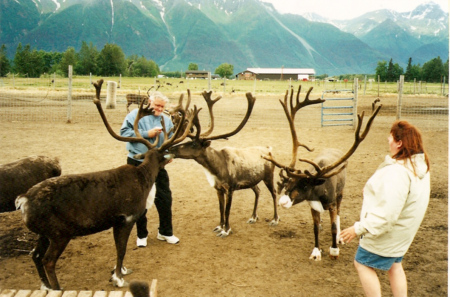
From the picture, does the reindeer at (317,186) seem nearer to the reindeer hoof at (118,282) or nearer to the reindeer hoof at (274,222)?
the reindeer hoof at (274,222)

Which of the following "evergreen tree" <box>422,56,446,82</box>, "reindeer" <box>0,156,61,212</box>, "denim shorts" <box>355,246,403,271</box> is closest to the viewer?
"denim shorts" <box>355,246,403,271</box>

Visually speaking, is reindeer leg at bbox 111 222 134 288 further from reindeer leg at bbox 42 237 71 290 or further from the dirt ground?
reindeer leg at bbox 42 237 71 290

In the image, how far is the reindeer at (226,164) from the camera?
6090 mm

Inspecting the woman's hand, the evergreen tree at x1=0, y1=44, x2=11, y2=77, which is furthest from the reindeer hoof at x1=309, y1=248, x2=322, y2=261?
the evergreen tree at x1=0, y1=44, x2=11, y2=77

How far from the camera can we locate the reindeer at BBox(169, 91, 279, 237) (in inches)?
240

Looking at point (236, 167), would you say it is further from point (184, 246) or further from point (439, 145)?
point (439, 145)

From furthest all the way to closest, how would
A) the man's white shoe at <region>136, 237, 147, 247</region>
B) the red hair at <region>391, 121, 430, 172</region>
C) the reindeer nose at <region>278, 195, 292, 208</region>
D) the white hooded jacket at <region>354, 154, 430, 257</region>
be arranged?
the man's white shoe at <region>136, 237, 147, 247</region>
the reindeer nose at <region>278, 195, 292, 208</region>
the red hair at <region>391, 121, 430, 172</region>
the white hooded jacket at <region>354, 154, 430, 257</region>

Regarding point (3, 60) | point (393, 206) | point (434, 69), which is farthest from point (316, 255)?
point (3, 60)

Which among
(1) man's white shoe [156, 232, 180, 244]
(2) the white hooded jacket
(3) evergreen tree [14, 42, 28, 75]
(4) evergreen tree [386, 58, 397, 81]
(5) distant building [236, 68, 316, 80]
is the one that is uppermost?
(5) distant building [236, 68, 316, 80]

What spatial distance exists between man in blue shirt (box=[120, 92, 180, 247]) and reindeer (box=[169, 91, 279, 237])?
1.45 feet

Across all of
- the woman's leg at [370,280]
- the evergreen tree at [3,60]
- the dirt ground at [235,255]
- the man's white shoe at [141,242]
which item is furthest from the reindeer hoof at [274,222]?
the evergreen tree at [3,60]

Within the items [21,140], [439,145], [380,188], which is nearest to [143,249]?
[380,188]

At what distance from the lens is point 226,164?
21.4ft

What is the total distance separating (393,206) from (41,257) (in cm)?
393
